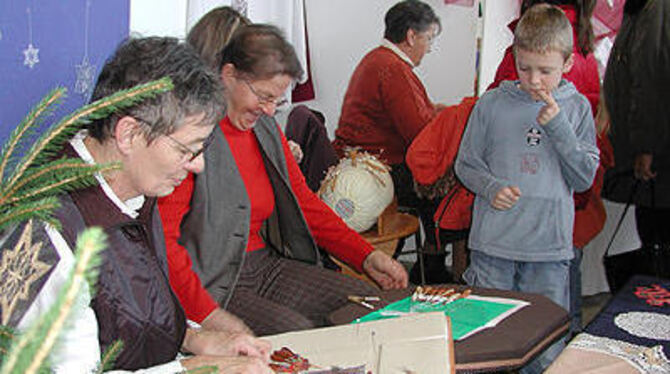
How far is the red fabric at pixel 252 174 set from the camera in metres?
2.30

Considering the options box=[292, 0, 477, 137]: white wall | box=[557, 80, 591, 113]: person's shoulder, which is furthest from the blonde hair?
box=[292, 0, 477, 137]: white wall

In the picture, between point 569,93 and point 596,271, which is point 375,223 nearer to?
point 569,93

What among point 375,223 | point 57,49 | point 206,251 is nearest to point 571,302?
point 375,223

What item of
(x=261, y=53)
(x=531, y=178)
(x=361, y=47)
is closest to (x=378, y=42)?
(x=361, y=47)

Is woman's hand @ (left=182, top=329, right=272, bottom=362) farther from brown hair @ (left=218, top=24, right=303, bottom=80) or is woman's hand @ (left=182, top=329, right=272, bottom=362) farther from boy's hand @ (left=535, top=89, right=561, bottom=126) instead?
boy's hand @ (left=535, top=89, right=561, bottom=126)

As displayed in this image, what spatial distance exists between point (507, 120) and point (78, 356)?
185cm

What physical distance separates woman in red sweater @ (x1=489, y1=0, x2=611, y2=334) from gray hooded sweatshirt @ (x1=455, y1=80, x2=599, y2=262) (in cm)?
63

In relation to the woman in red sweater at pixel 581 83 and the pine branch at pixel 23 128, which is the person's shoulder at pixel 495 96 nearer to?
the woman in red sweater at pixel 581 83

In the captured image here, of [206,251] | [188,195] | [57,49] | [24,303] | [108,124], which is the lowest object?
[206,251]

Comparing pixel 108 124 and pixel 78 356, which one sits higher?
pixel 108 124

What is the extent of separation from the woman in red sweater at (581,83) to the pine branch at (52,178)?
8.42 feet

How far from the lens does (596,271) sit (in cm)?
441

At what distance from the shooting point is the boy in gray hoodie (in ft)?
8.07

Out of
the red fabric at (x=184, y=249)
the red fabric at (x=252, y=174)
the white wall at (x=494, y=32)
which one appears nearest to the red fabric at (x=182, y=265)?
the red fabric at (x=184, y=249)
